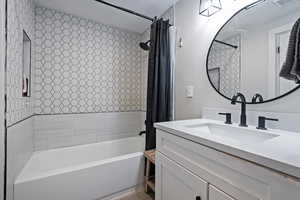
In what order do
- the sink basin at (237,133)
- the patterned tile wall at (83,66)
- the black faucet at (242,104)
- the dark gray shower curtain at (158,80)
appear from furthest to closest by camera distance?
the patterned tile wall at (83,66), the dark gray shower curtain at (158,80), the black faucet at (242,104), the sink basin at (237,133)

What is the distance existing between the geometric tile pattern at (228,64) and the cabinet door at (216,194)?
77 cm

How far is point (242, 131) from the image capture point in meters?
0.92

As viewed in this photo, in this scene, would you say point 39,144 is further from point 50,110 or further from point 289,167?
point 289,167

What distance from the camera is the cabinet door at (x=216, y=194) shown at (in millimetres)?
590

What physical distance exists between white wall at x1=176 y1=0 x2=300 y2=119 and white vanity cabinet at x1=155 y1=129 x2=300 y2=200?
621 mm

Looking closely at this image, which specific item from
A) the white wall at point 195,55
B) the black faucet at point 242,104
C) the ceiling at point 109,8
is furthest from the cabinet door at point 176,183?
the ceiling at point 109,8

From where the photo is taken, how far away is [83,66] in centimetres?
204

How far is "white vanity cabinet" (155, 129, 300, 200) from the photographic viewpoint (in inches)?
17.5

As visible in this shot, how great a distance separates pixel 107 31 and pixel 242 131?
2.17 m

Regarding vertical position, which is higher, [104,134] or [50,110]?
[50,110]

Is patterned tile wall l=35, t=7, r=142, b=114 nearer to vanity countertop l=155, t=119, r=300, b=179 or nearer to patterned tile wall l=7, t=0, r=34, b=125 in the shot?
patterned tile wall l=7, t=0, r=34, b=125

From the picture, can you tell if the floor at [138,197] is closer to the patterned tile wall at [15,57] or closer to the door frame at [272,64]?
the patterned tile wall at [15,57]

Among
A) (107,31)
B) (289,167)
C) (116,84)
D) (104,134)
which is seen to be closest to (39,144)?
(104,134)

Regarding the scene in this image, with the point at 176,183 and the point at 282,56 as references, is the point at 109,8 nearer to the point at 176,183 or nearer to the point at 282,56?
the point at 282,56
